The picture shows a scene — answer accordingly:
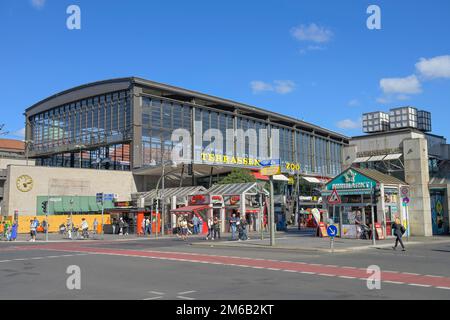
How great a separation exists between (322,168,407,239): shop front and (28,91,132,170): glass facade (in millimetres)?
39512

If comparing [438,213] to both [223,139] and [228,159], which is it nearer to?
[228,159]

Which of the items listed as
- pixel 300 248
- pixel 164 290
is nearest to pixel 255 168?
pixel 300 248

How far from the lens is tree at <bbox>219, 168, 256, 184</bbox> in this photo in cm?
6272

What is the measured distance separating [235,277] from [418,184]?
23.8 meters

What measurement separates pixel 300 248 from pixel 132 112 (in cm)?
4661

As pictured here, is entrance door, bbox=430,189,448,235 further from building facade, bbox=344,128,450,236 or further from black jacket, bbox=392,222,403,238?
black jacket, bbox=392,222,403,238

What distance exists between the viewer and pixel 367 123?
5809 centimetres

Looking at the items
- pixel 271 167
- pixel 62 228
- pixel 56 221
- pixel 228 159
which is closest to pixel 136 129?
pixel 228 159

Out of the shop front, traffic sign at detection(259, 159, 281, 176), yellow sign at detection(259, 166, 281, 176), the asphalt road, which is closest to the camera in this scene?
the asphalt road

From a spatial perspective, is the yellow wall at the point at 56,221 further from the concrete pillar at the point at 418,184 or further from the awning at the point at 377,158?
the concrete pillar at the point at 418,184

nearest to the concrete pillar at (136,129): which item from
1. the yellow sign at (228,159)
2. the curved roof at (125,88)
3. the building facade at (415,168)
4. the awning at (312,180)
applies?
the curved roof at (125,88)

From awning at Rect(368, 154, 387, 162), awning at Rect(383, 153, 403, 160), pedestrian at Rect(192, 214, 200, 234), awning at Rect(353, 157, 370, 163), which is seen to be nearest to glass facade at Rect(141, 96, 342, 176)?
pedestrian at Rect(192, 214, 200, 234)

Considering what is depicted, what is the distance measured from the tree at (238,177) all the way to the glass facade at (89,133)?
14669 mm

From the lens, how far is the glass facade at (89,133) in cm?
6775
